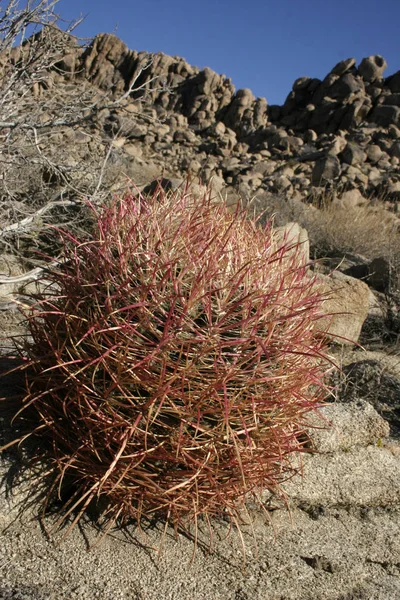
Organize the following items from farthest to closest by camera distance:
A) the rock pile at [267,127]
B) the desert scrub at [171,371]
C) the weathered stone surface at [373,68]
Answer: the weathered stone surface at [373,68] < the rock pile at [267,127] < the desert scrub at [171,371]

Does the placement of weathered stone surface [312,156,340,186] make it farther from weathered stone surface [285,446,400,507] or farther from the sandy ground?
the sandy ground

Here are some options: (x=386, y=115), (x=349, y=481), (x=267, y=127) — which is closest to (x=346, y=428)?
(x=349, y=481)

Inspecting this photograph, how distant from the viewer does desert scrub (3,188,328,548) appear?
1976mm

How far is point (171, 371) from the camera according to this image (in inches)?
78.6

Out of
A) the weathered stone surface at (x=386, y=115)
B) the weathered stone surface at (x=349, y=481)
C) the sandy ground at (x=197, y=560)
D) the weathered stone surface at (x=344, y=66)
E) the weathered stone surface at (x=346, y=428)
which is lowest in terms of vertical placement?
the sandy ground at (x=197, y=560)

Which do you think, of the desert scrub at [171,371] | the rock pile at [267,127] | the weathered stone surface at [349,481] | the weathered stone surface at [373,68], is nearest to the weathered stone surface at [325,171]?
the rock pile at [267,127]

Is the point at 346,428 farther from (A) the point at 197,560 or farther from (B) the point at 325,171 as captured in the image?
(B) the point at 325,171

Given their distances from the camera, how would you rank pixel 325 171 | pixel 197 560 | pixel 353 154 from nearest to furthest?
pixel 197 560
pixel 325 171
pixel 353 154

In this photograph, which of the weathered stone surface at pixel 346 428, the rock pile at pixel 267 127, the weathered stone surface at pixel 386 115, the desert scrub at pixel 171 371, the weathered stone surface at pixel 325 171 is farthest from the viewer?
the weathered stone surface at pixel 386 115

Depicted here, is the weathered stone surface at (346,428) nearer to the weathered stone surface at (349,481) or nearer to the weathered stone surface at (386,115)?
the weathered stone surface at (349,481)

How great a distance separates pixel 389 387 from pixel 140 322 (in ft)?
8.74

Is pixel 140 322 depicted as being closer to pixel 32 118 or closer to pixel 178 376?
pixel 178 376

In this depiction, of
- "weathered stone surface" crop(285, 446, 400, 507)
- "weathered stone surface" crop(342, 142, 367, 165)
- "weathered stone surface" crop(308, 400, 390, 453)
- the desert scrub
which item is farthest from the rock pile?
the desert scrub

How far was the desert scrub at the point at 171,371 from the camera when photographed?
1.98 metres
